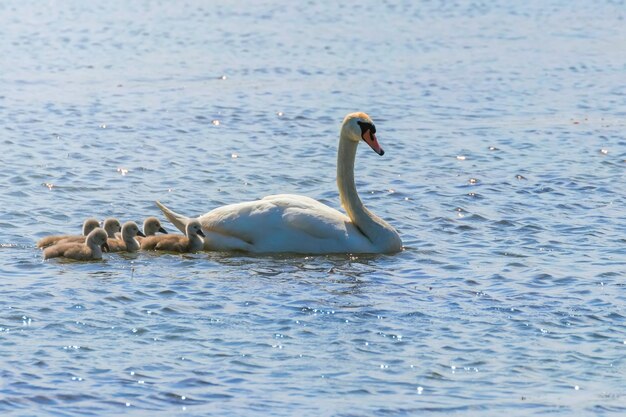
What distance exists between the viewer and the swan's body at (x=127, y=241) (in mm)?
11469

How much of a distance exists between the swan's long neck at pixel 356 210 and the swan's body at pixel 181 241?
1.37 metres

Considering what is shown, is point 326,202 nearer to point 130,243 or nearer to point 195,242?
point 195,242

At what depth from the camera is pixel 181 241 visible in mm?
11555

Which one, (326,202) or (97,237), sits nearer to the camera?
(97,237)

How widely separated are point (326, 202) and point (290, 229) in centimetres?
239

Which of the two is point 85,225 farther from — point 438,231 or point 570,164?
point 570,164

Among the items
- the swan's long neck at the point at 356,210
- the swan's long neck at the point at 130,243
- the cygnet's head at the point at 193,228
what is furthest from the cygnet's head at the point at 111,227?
the swan's long neck at the point at 356,210

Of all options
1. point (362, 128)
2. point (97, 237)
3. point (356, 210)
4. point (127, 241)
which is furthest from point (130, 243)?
point (362, 128)

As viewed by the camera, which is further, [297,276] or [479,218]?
[479,218]

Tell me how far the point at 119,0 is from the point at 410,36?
374 inches

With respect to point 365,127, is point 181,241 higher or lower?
lower

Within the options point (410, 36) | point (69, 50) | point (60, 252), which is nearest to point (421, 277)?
A: point (60, 252)

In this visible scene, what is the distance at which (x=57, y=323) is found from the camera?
30.3 feet

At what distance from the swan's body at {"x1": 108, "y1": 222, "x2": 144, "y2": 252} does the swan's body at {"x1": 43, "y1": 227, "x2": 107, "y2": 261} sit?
0.60 feet
